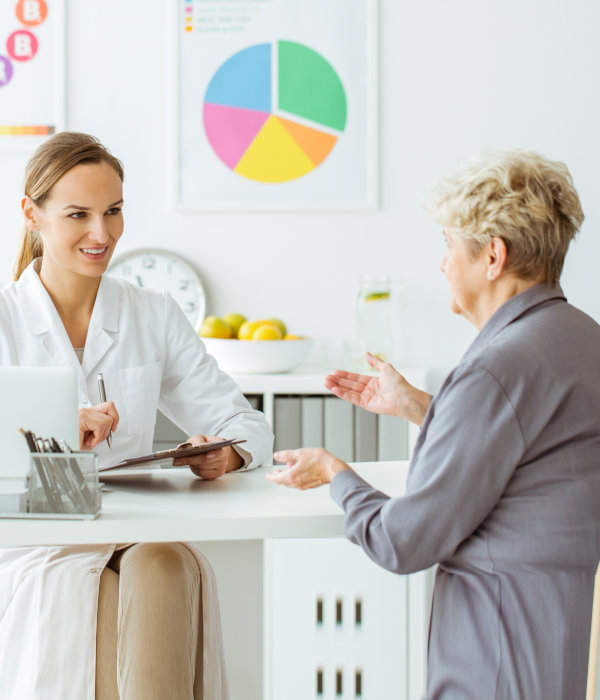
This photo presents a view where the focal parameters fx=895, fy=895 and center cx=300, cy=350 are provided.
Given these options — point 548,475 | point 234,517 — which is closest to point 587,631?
point 548,475

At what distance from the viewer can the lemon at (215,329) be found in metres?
2.88

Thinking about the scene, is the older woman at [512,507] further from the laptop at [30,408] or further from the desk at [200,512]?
the laptop at [30,408]

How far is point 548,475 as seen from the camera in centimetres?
120

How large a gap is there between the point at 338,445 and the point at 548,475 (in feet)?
5.13

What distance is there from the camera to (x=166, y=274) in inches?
123

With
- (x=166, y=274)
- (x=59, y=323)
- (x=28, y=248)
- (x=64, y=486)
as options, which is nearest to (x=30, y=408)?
(x=64, y=486)

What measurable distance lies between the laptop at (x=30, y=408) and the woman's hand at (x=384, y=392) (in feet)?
1.59

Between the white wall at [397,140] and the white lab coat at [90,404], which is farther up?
the white wall at [397,140]

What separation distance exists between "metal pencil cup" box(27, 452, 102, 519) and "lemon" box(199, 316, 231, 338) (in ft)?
5.25

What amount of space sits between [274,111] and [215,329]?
814 mm

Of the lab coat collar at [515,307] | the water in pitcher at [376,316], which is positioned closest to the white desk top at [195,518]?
the lab coat collar at [515,307]

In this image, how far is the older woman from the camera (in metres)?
1.18

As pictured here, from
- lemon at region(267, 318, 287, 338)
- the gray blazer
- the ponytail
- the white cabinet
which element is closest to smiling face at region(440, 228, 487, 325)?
the gray blazer

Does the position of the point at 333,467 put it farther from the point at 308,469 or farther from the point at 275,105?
the point at 275,105
